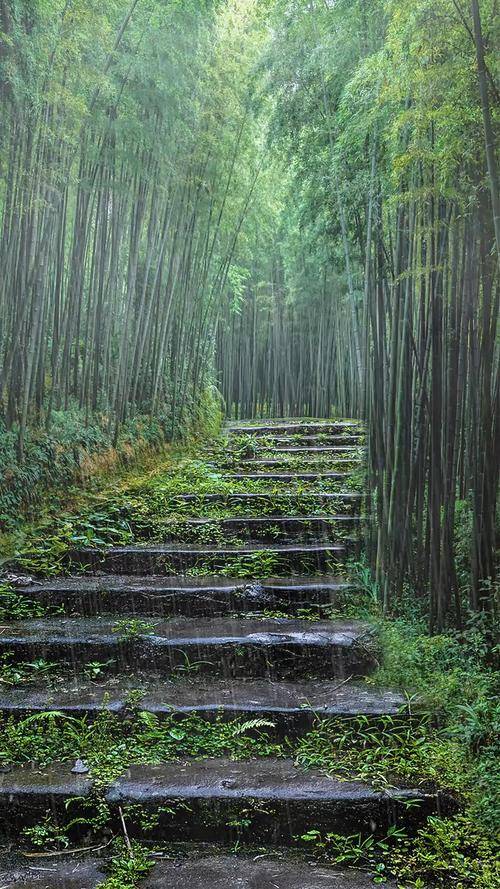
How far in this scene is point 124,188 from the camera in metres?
5.58

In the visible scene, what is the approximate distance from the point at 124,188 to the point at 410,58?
3.25m

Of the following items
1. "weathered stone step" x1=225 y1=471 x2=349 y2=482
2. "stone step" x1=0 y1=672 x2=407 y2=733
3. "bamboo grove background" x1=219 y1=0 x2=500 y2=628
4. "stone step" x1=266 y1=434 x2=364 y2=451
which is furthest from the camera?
"stone step" x1=266 y1=434 x2=364 y2=451

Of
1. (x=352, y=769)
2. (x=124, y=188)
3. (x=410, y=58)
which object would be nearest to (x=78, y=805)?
(x=352, y=769)

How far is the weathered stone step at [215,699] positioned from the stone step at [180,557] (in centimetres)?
109

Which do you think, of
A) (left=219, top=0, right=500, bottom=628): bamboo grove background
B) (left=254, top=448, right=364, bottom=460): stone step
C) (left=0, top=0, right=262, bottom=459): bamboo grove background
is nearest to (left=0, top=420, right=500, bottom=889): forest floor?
(left=219, top=0, right=500, bottom=628): bamboo grove background

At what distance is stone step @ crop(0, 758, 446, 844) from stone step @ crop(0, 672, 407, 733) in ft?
1.19

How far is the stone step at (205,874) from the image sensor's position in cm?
177

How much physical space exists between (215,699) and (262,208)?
7.37m

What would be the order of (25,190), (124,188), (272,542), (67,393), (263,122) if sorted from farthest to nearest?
(263,122)
(124,188)
(67,393)
(272,542)
(25,190)

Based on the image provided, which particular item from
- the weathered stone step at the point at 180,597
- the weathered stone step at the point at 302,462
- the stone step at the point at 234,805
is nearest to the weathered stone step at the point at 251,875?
the stone step at the point at 234,805

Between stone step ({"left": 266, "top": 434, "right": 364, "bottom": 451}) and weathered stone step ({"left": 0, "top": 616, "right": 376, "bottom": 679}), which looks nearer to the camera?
weathered stone step ({"left": 0, "top": 616, "right": 376, "bottom": 679})

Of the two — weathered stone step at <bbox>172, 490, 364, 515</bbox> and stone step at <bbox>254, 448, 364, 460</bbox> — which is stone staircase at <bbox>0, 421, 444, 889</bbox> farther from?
stone step at <bbox>254, 448, 364, 460</bbox>

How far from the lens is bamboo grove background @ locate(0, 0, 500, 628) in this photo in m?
2.75

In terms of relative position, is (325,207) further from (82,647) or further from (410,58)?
(82,647)
